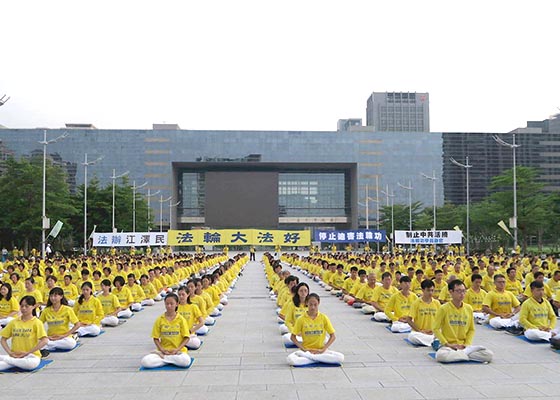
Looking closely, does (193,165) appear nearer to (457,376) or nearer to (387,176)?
(387,176)

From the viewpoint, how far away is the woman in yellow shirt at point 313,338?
8.22 meters

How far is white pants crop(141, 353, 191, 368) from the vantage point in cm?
812

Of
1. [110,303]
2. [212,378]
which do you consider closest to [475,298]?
[212,378]

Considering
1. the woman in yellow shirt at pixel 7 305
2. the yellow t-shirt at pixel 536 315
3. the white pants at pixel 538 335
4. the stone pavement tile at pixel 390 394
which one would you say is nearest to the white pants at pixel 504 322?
the yellow t-shirt at pixel 536 315

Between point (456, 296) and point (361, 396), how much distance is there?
2459mm

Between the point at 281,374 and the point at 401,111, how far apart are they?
18003 centimetres

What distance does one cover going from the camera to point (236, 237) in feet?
151

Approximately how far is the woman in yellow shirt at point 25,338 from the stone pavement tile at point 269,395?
309cm

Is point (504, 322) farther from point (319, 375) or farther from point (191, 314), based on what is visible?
point (191, 314)

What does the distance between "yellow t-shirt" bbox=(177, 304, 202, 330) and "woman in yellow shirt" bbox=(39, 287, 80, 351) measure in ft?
5.46

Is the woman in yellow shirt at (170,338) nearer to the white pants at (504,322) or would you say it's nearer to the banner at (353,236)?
the white pants at (504,322)

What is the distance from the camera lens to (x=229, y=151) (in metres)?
88.8

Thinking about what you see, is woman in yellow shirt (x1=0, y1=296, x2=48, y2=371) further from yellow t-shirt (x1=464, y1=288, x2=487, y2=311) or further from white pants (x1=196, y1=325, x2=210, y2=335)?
yellow t-shirt (x1=464, y1=288, x2=487, y2=311)

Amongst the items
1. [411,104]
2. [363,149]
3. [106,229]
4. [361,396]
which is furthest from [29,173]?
[411,104]
